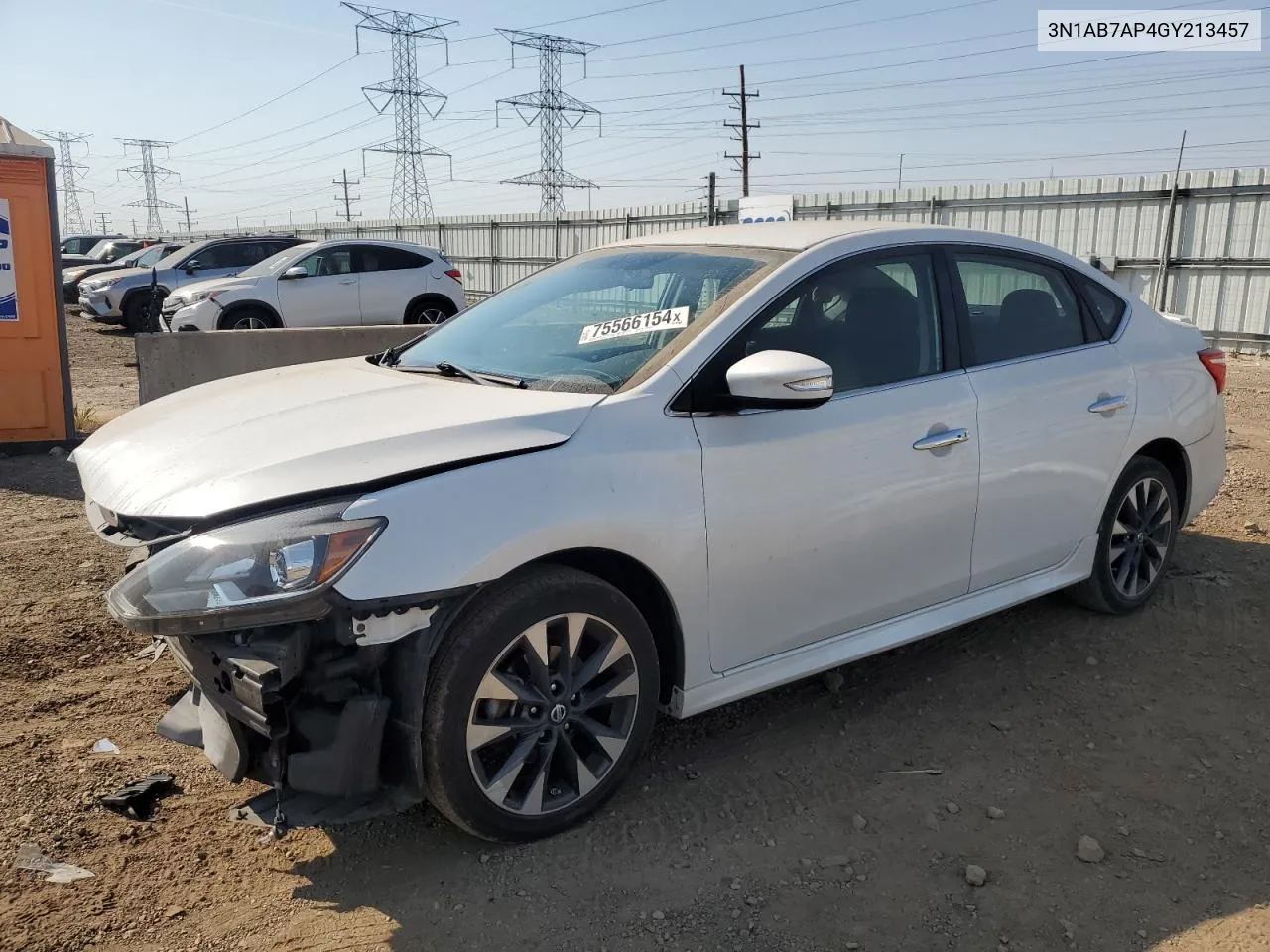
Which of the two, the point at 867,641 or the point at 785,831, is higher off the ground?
the point at 867,641

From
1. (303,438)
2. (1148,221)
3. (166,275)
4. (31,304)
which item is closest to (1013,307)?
(303,438)

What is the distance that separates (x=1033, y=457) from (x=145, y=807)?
3.33 m

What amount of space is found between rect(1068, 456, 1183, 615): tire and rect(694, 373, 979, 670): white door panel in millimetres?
1115

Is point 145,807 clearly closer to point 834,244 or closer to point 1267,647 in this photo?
point 834,244

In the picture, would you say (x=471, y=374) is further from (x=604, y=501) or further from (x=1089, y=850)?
(x=1089, y=850)

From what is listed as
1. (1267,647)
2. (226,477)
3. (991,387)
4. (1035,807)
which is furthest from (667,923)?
(1267,647)

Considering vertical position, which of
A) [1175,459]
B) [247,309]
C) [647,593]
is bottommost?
[647,593]

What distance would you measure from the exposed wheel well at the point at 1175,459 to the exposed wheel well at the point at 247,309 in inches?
475

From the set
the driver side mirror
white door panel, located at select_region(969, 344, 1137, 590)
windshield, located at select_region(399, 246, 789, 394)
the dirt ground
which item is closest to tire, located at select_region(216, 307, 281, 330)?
the dirt ground

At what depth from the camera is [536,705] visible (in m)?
2.90

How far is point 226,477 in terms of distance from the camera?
2727 millimetres

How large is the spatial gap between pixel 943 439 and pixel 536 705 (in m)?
1.74

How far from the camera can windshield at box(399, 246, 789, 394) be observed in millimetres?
3357

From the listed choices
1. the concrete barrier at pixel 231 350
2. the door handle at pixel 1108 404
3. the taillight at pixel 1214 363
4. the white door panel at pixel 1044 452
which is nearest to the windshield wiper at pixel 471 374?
the white door panel at pixel 1044 452
